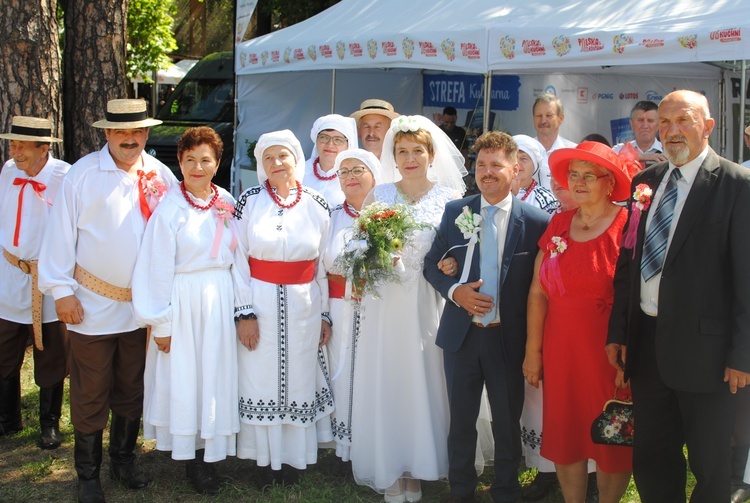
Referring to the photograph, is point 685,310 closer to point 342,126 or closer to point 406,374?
point 406,374

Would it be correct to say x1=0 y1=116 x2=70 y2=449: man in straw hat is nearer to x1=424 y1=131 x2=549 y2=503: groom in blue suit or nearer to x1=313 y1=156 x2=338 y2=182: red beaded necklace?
x1=313 y1=156 x2=338 y2=182: red beaded necklace

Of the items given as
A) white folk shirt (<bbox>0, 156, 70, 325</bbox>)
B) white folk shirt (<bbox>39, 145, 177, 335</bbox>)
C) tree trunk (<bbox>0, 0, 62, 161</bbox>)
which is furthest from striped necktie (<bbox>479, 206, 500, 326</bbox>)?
tree trunk (<bbox>0, 0, 62, 161</bbox>)

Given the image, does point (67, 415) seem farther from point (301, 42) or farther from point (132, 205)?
point (301, 42)

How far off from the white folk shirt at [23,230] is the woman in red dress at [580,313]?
3.10m

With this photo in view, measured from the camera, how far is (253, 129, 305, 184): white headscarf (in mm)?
4238

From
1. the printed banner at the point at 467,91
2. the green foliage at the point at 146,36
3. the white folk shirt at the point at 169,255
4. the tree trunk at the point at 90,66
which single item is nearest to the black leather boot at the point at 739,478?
the white folk shirt at the point at 169,255

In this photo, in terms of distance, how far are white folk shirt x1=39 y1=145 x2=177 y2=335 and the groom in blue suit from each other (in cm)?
163

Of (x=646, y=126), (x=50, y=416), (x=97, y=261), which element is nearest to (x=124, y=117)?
(x=97, y=261)

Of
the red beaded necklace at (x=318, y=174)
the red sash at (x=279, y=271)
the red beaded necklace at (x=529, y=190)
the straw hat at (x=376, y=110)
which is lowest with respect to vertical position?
the red sash at (x=279, y=271)

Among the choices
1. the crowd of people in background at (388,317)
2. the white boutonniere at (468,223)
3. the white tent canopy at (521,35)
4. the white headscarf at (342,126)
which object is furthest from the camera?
the white tent canopy at (521,35)

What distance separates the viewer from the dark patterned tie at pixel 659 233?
3.28 m

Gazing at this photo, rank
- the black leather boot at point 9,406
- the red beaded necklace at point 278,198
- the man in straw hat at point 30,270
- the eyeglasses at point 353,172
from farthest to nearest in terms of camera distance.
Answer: the black leather boot at point 9,406 → the man in straw hat at point 30,270 → the eyeglasses at point 353,172 → the red beaded necklace at point 278,198

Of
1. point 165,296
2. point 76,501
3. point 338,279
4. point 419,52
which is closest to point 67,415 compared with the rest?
point 76,501

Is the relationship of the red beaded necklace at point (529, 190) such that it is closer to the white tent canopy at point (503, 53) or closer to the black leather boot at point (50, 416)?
the white tent canopy at point (503, 53)
